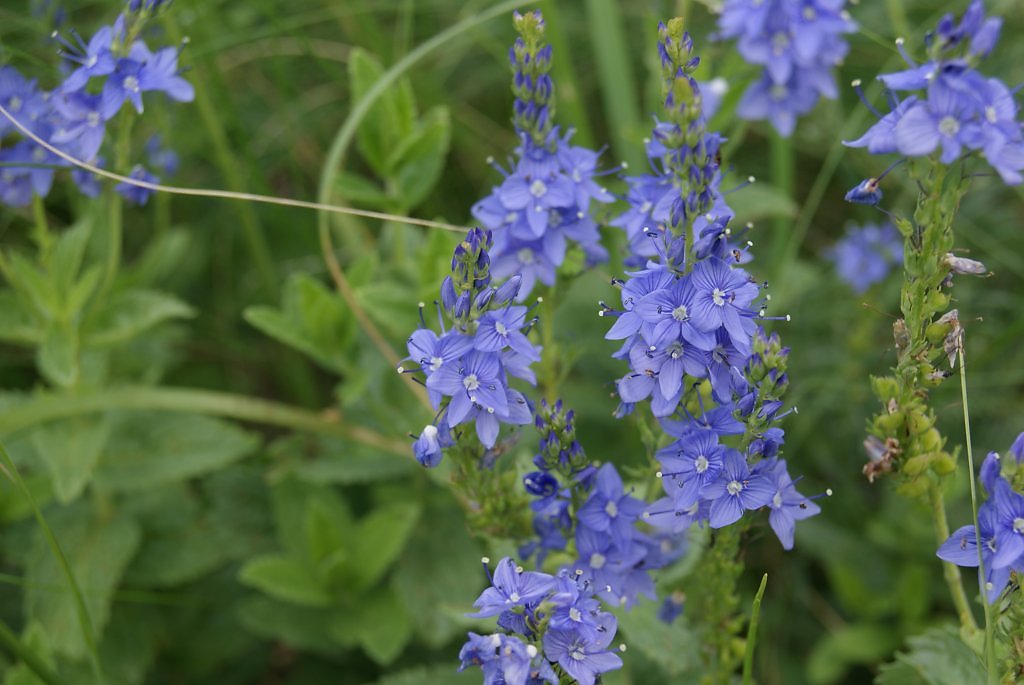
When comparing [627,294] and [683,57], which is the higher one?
[683,57]

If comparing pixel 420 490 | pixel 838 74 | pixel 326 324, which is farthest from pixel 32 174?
pixel 838 74

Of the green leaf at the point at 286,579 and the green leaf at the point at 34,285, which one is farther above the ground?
the green leaf at the point at 34,285

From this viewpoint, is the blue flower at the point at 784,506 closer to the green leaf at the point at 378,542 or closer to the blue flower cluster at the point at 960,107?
the blue flower cluster at the point at 960,107

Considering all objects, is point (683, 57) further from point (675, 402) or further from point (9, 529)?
point (9, 529)

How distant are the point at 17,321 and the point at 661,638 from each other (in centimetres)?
222

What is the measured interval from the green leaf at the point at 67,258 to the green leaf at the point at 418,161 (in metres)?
0.98

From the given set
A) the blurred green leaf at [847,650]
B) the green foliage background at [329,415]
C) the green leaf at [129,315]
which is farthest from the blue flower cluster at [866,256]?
the green leaf at [129,315]

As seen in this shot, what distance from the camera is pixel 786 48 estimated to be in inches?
128

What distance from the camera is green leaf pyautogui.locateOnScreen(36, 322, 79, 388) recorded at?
3.03 metres

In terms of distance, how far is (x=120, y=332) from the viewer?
331 centimetres

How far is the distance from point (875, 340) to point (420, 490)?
2012 millimetres

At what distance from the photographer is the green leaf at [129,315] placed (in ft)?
10.8

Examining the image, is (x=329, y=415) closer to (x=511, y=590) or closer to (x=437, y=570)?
(x=437, y=570)

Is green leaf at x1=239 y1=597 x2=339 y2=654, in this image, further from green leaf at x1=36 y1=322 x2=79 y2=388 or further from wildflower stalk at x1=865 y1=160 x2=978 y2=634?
wildflower stalk at x1=865 y1=160 x2=978 y2=634
